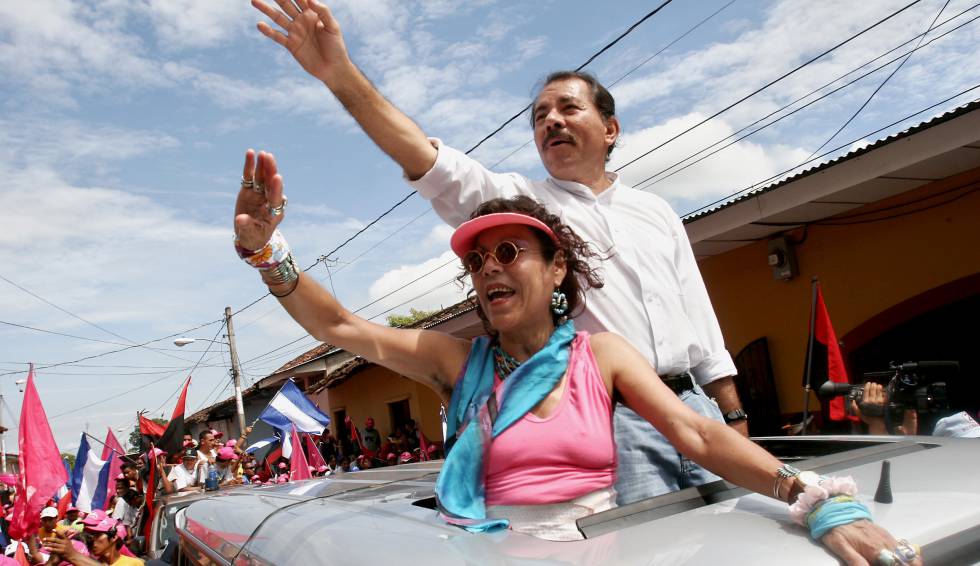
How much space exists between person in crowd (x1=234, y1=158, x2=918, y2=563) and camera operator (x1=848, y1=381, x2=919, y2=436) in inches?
87.9

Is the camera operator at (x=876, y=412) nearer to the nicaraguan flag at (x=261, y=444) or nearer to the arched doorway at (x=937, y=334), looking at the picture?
the arched doorway at (x=937, y=334)

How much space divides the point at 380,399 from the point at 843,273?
12.8 m

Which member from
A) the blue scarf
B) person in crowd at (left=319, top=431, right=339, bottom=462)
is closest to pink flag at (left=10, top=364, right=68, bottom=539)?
the blue scarf

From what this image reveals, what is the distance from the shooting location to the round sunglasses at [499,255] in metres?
2.02

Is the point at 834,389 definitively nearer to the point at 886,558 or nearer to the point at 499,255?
the point at 499,255

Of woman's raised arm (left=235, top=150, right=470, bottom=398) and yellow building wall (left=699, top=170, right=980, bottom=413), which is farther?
yellow building wall (left=699, top=170, right=980, bottom=413)

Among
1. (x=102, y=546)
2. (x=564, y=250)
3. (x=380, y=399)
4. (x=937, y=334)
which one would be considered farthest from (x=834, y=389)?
(x=380, y=399)

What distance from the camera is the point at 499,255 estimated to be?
203 cm

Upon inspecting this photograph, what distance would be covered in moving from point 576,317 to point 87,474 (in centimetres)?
1104

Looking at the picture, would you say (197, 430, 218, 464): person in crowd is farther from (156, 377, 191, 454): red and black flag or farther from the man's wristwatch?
the man's wristwatch

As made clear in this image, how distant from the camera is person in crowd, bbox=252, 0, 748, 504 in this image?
6.67ft

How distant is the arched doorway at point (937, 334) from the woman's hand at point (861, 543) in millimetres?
6386

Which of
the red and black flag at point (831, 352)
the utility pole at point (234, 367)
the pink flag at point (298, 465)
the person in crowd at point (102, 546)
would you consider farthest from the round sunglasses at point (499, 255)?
the utility pole at point (234, 367)

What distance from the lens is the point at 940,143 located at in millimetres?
6035
